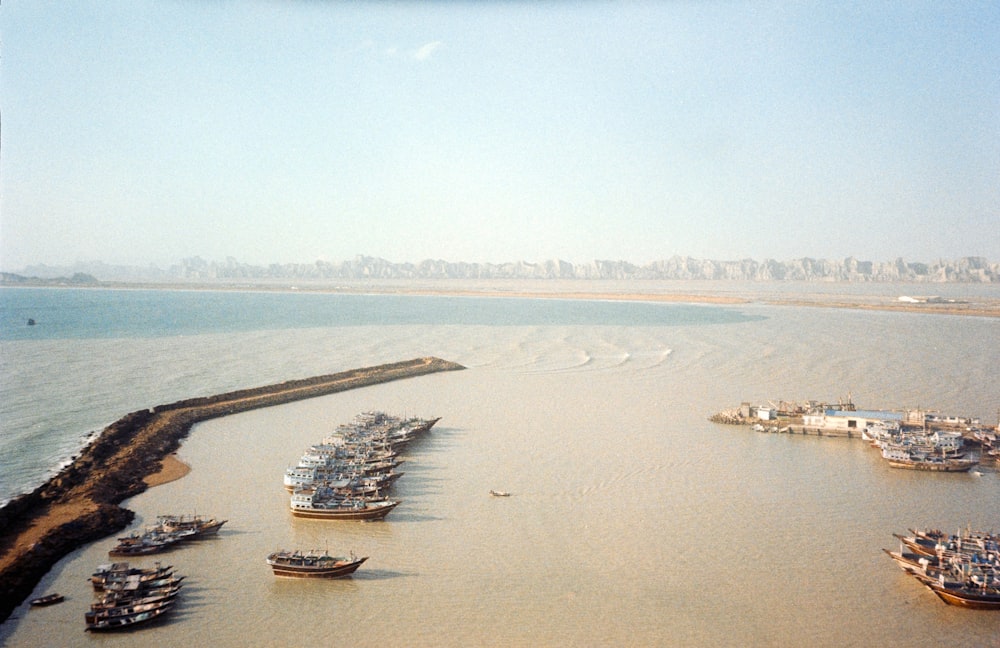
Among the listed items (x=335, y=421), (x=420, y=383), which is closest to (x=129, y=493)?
(x=335, y=421)

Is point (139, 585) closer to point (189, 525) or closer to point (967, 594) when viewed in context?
point (189, 525)

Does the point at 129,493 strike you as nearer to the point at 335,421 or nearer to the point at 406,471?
the point at 406,471

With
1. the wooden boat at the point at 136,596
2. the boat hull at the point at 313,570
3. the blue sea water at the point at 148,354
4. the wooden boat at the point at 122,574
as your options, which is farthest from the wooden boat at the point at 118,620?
the blue sea water at the point at 148,354

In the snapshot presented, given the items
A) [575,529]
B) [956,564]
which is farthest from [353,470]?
[956,564]

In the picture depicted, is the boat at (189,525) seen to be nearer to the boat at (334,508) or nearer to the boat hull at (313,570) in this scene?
the boat at (334,508)

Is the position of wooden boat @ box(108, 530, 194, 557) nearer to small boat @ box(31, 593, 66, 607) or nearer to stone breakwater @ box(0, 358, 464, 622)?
stone breakwater @ box(0, 358, 464, 622)

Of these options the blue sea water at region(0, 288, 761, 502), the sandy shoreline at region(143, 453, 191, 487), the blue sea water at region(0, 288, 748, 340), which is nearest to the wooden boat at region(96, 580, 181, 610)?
the sandy shoreline at region(143, 453, 191, 487)

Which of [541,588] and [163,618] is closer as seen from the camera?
[163,618]
